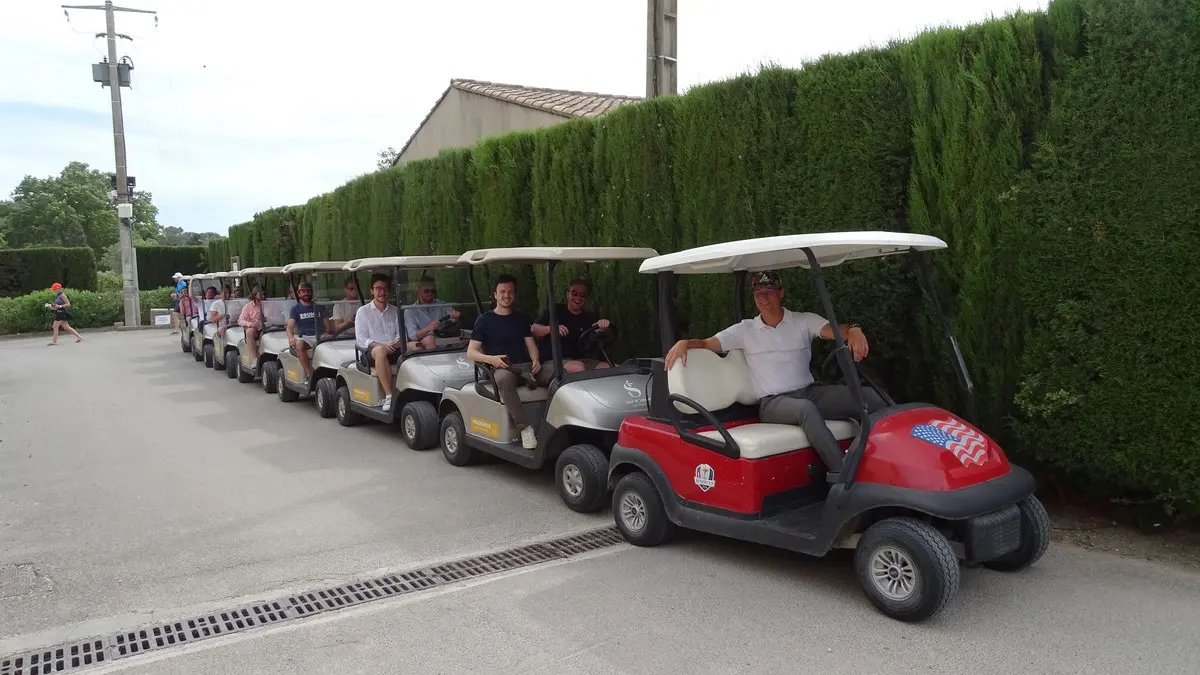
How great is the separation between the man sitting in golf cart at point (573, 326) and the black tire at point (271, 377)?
5.54 meters

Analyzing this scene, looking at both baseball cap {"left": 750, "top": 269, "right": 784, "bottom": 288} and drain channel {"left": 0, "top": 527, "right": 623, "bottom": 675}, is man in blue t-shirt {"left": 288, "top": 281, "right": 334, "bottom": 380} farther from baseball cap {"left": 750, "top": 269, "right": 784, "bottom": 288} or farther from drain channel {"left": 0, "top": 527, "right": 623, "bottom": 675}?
baseball cap {"left": 750, "top": 269, "right": 784, "bottom": 288}

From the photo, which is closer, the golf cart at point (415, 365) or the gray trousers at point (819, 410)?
the gray trousers at point (819, 410)

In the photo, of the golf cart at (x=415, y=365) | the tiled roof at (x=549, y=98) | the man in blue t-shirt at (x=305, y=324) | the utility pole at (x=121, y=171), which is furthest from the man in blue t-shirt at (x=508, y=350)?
the utility pole at (x=121, y=171)

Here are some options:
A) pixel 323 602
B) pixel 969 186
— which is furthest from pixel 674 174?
pixel 323 602

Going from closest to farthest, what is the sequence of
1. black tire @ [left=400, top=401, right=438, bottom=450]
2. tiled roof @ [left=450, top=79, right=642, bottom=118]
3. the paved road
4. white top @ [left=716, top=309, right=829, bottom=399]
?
the paved road → white top @ [left=716, top=309, right=829, bottom=399] → black tire @ [left=400, top=401, right=438, bottom=450] → tiled roof @ [left=450, top=79, right=642, bottom=118]

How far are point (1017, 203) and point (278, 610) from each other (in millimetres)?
4552

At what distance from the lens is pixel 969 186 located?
4.90m

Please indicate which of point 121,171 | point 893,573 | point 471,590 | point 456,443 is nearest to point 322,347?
point 456,443

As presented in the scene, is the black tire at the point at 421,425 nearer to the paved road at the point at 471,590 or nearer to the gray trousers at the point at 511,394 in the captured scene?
the paved road at the point at 471,590

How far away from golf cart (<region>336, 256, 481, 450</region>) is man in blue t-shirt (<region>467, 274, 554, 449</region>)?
20.4 inches

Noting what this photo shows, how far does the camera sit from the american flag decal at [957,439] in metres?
3.70

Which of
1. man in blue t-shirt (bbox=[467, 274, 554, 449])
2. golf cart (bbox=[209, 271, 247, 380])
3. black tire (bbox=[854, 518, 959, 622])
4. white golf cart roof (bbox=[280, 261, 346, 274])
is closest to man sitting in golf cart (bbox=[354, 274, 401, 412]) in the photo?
white golf cart roof (bbox=[280, 261, 346, 274])

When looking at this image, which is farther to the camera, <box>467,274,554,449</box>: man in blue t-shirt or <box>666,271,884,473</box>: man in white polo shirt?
<box>467,274,554,449</box>: man in blue t-shirt

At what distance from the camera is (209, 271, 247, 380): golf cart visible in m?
12.7
